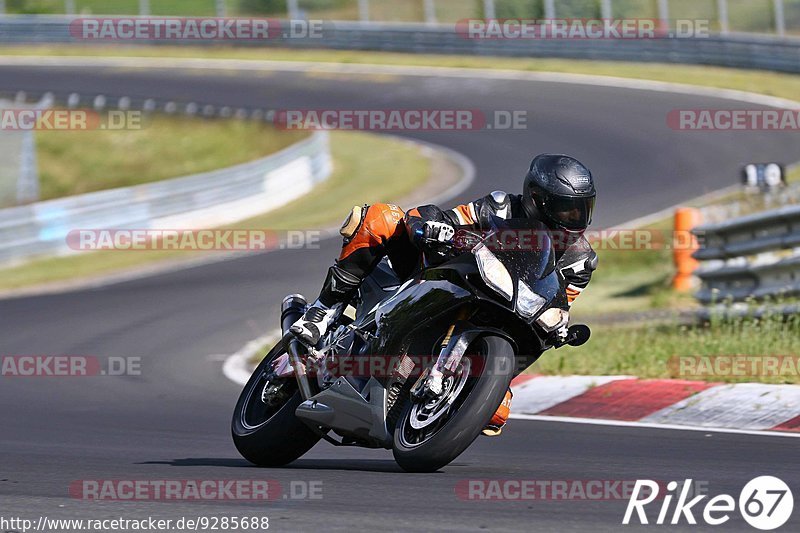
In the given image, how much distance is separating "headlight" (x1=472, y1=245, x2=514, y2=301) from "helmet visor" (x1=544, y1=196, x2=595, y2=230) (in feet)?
1.55

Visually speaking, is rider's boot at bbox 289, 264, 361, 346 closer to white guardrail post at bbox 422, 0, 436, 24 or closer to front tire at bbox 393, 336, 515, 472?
front tire at bbox 393, 336, 515, 472

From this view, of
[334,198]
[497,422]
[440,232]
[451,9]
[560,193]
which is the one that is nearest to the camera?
[440,232]

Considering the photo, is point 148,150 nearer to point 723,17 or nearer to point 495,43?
point 495,43

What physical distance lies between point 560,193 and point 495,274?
1.95 feet

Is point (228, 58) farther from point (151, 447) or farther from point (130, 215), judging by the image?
point (151, 447)

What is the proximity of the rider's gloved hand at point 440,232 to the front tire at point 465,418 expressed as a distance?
0.50m

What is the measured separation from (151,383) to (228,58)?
33.3 m

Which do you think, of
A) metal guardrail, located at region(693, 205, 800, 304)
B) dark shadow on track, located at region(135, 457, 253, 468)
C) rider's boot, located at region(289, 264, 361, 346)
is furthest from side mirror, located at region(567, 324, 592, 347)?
metal guardrail, located at region(693, 205, 800, 304)

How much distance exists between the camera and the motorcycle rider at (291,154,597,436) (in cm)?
643

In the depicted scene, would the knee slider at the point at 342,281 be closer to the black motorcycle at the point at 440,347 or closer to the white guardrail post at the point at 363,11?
the black motorcycle at the point at 440,347

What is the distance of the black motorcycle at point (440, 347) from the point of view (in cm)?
612

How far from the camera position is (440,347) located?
255 inches
